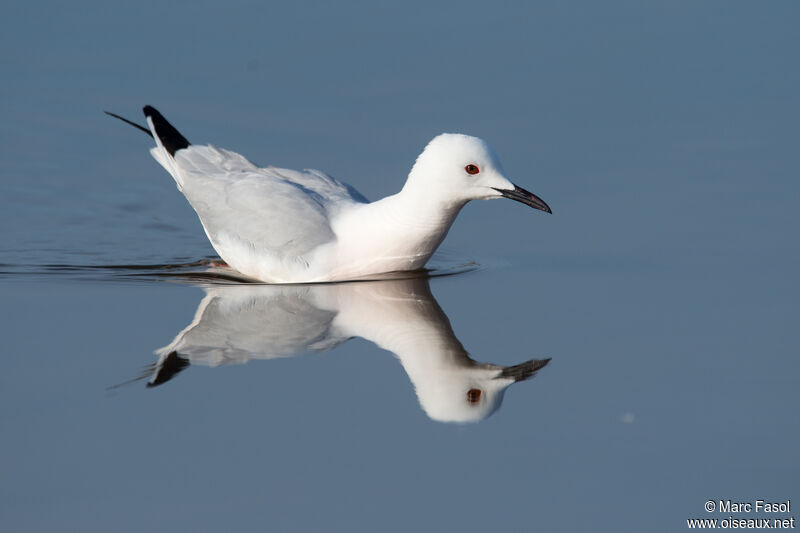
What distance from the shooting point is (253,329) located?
7.62m

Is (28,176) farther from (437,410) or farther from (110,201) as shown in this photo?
(437,410)

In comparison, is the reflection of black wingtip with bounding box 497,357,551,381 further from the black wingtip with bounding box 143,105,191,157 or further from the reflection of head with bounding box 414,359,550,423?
the black wingtip with bounding box 143,105,191,157

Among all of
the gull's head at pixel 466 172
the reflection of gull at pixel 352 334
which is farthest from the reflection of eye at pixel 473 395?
the gull's head at pixel 466 172

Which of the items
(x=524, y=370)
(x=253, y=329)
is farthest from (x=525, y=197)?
(x=253, y=329)

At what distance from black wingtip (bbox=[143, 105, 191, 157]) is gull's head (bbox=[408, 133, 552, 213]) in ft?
7.82

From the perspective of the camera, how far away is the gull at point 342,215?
8.48m

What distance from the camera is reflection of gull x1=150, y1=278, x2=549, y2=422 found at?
22.2 feet

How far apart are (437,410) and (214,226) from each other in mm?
3408

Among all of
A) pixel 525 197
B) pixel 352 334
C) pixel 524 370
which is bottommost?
pixel 524 370

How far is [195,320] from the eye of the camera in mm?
7816

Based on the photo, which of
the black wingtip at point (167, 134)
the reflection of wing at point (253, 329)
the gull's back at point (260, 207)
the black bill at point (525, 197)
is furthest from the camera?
the black wingtip at point (167, 134)

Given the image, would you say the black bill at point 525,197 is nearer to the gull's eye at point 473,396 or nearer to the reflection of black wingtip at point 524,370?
the reflection of black wingtip at point 524,370

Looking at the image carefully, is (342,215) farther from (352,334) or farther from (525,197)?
(352,334)

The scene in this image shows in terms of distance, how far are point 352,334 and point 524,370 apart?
1.10m
